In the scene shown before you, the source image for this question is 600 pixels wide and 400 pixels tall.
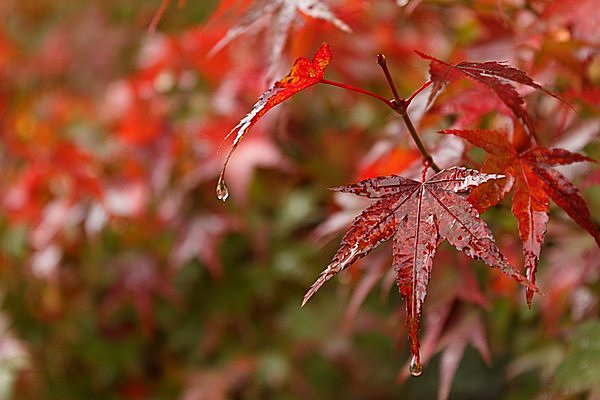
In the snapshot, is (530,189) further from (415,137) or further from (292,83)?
(292,83)

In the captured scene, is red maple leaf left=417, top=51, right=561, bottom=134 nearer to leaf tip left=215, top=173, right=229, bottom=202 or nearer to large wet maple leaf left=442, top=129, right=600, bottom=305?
large wet maple leaf left=442, top=129, right=600, bottom=305

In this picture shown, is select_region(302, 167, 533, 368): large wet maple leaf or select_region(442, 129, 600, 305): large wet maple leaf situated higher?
select_region(302, 167, 533, 368): large wet maple leaf

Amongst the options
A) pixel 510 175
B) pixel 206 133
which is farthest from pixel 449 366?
pixel 206 133

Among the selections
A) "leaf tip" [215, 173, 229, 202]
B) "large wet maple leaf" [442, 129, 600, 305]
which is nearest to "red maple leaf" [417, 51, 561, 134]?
"large wet maple leaf" [442, 129, 600, 305]

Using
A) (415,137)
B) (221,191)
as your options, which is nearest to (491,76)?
(415,137)

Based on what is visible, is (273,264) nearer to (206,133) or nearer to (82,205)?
(206,133)
